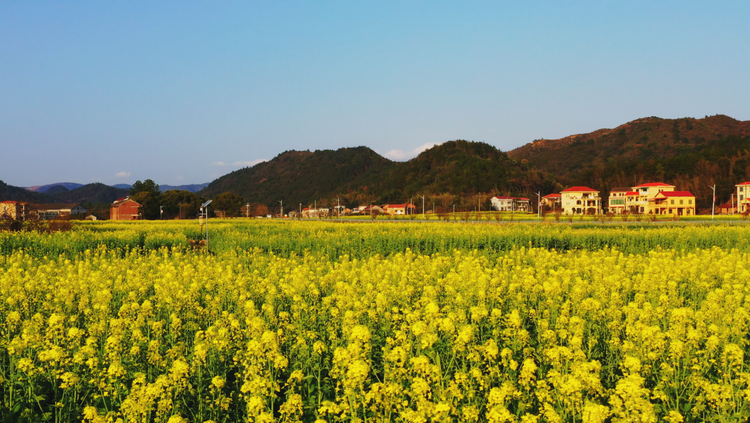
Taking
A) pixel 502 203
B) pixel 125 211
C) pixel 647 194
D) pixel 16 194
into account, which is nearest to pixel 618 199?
pixel 647 194

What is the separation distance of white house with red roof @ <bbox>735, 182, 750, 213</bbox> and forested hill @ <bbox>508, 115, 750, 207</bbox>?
5298 millimetres

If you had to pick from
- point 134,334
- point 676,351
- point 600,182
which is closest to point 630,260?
point 676,351

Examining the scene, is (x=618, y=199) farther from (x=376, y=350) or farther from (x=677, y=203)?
(x=376, y=350)

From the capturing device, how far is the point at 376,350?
6.08 meters

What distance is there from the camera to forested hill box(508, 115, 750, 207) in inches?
3888

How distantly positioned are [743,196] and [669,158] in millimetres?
35444

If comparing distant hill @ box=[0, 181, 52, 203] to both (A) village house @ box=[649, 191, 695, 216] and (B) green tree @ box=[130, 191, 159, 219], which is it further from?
(A) village house @ box=[649, 191, 695, 216]

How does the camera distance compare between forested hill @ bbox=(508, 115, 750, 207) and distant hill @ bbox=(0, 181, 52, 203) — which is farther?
distant hill @ bbox=(0, 181, 52, 203)

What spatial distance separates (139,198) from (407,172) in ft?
327

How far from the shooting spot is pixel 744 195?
8575cm

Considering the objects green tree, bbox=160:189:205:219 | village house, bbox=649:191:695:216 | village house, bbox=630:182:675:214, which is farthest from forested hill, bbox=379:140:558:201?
green tree, bbox=160:189:205:219

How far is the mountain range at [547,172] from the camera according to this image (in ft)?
343

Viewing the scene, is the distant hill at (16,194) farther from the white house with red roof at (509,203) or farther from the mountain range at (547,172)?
the white house with red roof at (509,203)

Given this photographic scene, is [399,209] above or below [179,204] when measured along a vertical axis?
below
